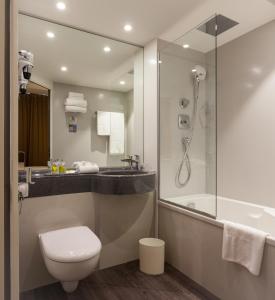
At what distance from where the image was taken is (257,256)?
159cm

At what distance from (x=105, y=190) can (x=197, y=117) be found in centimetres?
140

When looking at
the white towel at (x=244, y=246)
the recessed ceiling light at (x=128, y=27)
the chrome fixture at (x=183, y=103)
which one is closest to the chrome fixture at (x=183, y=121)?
the chrome fixture at (x=183, y=103)

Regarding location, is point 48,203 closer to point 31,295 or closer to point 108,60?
point 31,295

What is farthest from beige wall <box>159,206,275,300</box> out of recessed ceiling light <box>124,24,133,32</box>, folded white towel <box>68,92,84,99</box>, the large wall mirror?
recessed ceiling light <box>124,24,133,32</box>

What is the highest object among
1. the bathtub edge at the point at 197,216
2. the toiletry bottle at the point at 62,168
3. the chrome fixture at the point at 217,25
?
the chrome fixture at the point at 217,25

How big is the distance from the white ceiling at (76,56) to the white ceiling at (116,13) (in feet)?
0.36

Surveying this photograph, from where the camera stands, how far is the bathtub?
5.30 feet

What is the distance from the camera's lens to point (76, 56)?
253cm

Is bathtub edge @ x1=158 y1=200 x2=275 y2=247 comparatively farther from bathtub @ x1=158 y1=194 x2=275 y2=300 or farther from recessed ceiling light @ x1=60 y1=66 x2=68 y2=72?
recessed ceiling light @ x1=60 y1=66 x2=68 y2=72

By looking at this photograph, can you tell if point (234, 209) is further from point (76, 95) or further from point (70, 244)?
point (76, 95)

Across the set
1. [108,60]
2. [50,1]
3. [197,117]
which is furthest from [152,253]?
[50,1]

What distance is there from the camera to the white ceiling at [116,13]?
1992 millimetres

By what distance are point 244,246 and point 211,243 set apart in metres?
0.33

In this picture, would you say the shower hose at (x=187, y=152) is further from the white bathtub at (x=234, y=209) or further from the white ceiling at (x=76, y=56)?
the white ceiling at (x=76, y=56)
